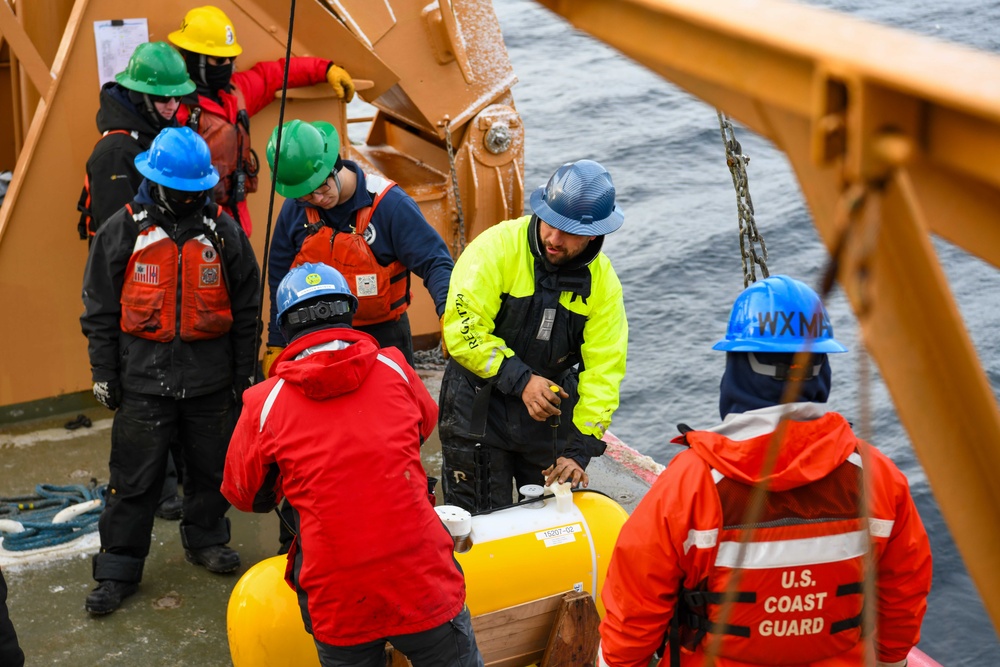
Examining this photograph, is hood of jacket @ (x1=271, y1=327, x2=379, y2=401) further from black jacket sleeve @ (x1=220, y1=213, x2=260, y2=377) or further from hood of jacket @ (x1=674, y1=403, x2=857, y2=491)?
black jacket sleeve @ (x1=220, y1=213, x2=260, y2=377)

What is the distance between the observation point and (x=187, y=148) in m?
4.88

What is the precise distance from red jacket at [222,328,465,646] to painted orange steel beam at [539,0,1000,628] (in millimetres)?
1819

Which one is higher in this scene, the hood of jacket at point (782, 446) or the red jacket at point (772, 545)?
the hood of jacket at point (782, 446)

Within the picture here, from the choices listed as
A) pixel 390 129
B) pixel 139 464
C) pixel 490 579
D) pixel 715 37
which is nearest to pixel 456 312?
pixel 490 579

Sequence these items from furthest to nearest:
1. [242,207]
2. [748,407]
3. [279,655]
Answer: [242,207], [279,655], [748,407]

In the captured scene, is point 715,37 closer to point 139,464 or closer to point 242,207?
point 139,464

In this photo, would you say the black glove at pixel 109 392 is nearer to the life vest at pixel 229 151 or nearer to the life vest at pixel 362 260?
the life vest at pixel 362 260

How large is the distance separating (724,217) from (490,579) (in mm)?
10664

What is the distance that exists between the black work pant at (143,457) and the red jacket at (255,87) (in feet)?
5.17

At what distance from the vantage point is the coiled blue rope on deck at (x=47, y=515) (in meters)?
5.67

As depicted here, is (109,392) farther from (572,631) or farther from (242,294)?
(572,631)

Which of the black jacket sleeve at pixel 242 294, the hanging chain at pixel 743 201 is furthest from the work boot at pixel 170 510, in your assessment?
the hanging chain at pixel 743 201

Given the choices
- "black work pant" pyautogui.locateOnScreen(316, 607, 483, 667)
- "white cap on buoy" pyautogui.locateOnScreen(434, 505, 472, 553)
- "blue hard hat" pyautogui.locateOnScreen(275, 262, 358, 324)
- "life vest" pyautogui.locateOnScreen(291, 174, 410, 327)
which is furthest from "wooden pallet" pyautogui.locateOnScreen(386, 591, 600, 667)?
"life vest" pyautogui.locateOnScreen(291, 174, 410, 327)

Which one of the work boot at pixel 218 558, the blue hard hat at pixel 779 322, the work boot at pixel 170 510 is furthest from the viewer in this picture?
the work boot at pixel 170 510
